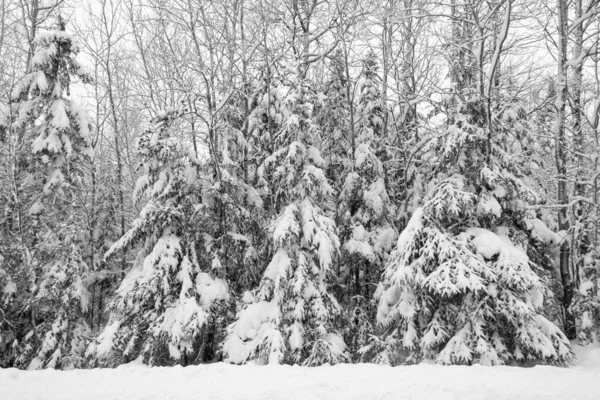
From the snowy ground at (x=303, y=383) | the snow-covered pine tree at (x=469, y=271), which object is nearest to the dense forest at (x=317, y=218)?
the snow-covered pine tree at (x=469, y=271)

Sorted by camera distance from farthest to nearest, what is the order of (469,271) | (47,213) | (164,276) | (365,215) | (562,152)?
(47,213) → (365,215) → (562,152) → (164,276) → (469,271)

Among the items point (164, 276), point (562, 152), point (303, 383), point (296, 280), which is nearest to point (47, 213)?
point (164, 276)

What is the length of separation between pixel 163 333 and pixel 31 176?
25.2 feet

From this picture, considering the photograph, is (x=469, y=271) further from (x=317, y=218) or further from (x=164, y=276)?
(x=164, y=276)

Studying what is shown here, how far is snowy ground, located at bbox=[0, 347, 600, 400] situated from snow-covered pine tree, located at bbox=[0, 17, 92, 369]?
263 inches

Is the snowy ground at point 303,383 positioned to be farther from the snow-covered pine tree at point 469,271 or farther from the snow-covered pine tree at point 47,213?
the snow-covered pine tree at point 47,213

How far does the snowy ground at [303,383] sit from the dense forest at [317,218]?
7.64 feet

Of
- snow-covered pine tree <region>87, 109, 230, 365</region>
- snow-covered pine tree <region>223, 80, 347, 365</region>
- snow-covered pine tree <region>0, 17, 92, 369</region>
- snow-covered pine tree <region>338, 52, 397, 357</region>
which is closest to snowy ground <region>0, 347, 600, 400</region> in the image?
snow-covered pine tree <region>223, 80, 347, 365</region>

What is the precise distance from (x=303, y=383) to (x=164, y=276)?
556 centimetres

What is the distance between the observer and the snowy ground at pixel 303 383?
5.46 metres

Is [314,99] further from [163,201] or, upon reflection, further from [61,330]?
[61,330]

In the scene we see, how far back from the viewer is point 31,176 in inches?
530

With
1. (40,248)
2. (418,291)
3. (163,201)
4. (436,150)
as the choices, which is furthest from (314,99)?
(40,248)

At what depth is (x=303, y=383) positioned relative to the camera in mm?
5996
